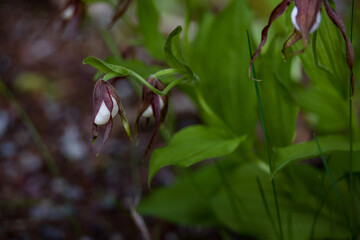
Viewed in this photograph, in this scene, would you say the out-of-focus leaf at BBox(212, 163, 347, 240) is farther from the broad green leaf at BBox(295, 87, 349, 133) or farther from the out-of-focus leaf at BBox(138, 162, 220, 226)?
the broad green leaf at BBox(295, 87, 349, 133)

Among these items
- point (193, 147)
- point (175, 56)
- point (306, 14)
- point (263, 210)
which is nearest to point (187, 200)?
point (263, 210)

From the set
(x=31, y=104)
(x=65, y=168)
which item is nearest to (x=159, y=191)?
(x=65, y=168)

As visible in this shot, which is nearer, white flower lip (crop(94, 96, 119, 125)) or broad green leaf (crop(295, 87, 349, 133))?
white flower lip (crop(94, 96, 119, 125))

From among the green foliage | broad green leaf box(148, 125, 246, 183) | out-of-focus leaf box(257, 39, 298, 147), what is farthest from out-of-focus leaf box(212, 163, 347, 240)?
broad green leaf box(148, 125, 246, 183)

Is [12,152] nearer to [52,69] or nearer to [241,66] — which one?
[52,69]

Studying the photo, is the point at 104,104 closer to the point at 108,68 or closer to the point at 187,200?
the point at 108,68

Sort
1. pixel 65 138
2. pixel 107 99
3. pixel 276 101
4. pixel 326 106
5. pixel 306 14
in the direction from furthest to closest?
pixel 65 138 → pixel 326 106 → pixel 276 101 → pixel 107 99 → pixel 306 14

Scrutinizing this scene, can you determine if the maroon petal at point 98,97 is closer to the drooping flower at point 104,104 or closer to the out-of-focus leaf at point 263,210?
the drooping flower at point 104,104
